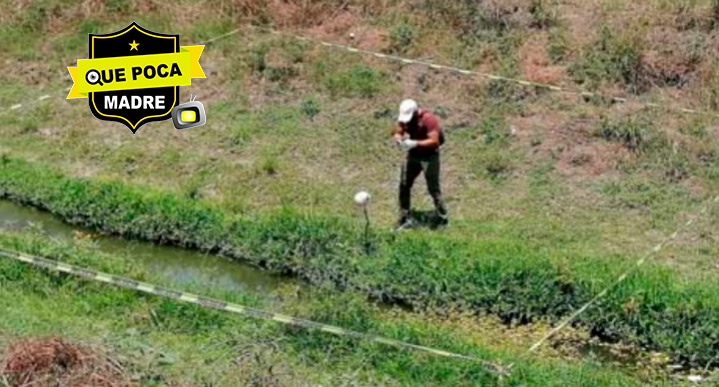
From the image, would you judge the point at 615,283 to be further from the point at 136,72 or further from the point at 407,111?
the point at 136,72

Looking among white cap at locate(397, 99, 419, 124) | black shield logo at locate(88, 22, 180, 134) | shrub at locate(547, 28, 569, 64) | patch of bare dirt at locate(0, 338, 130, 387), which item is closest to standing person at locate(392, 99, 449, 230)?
white cap at locate(397, 99, 419, 124)

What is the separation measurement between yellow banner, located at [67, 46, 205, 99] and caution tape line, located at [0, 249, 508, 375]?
431 centimetres

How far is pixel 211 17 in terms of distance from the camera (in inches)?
762

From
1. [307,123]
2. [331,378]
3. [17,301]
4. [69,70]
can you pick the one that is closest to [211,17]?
[69,70]

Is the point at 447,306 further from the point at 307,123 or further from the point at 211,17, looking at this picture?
the point at 211,17

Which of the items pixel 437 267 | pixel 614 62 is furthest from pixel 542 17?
pixel 437 267

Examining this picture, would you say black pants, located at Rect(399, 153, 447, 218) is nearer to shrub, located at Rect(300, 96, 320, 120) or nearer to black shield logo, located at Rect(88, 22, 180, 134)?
shrub, located at Rect(300, 96, 320, 120)

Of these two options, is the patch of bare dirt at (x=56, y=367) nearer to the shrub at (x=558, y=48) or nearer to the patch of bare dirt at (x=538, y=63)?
the patch of bare dirt at (x=538, y=63)

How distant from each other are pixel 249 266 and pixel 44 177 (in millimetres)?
3445

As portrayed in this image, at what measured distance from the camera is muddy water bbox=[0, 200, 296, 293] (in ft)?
44.2

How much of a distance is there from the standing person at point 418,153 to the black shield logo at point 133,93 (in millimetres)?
4603

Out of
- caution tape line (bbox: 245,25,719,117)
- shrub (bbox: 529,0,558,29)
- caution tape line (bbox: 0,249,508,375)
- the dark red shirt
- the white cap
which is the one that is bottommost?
caution tape line (bbox: 0,249,508,375)

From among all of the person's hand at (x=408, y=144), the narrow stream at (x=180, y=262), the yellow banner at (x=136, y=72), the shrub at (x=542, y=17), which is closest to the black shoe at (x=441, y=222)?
the person's hand at (x=408, y=144)

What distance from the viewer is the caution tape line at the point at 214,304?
1100 cm
